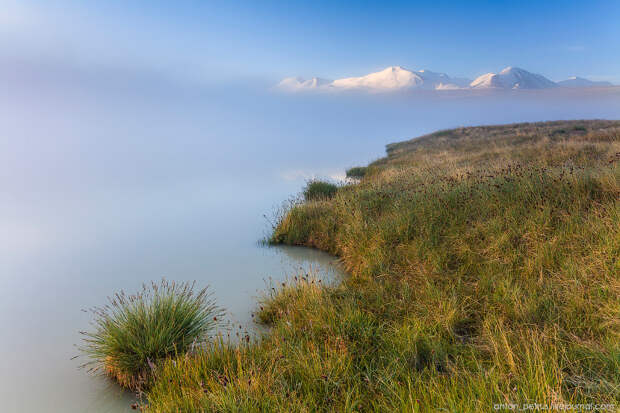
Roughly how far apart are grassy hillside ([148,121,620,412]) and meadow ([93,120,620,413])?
0.8 inches

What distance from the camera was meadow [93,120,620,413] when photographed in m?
2.76

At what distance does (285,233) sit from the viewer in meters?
9.80

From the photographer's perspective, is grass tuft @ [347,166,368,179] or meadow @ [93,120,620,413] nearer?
meadow @ [93,120,620,413]

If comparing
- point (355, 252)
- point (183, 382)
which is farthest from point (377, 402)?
point (355, 252)

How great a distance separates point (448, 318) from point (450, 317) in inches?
1.1

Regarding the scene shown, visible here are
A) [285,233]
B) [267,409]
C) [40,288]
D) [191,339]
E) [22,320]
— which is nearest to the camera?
[267,409]

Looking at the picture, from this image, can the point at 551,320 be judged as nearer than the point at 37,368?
Yes

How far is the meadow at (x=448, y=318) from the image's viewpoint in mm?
2760

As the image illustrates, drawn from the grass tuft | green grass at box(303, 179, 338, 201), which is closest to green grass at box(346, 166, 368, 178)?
the grass tuft

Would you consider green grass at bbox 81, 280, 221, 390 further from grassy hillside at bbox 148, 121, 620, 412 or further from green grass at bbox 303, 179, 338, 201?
green grass at bbox 303, 179, 338, 201

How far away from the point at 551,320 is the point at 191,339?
414cm

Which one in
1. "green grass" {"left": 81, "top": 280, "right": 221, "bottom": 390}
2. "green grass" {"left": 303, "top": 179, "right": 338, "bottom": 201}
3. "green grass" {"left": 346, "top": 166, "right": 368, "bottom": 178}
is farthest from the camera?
"green grass" {"left": 346, "top": 166, "right": 368, "bottom": 178}

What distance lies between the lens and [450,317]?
13.2 ft

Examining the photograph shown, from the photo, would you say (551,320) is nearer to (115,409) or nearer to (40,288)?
(115,409)
